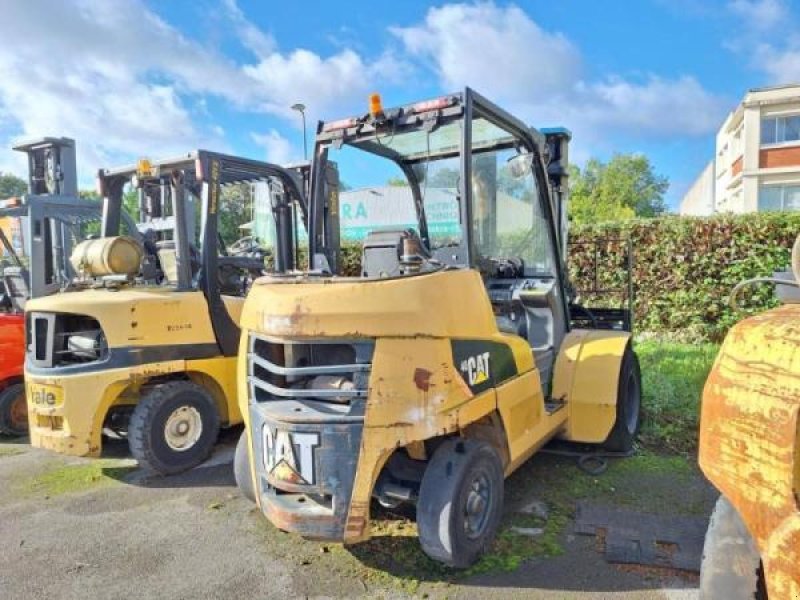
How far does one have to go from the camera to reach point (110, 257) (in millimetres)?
5336

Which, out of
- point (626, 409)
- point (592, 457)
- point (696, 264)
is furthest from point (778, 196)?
point (592, 457)

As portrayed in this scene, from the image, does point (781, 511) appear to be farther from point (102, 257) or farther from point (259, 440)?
point (102, 257)

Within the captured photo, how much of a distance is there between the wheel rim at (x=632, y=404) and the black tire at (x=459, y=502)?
2065 mm

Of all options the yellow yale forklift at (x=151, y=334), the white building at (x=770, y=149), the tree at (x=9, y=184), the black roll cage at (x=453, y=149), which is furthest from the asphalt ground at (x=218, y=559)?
the tree at (x=9, y=184)

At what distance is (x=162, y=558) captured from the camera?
3.71m

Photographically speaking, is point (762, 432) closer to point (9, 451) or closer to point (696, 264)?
point (9, 451)

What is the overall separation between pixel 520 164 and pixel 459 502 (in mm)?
2373

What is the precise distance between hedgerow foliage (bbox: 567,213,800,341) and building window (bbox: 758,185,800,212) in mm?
21669

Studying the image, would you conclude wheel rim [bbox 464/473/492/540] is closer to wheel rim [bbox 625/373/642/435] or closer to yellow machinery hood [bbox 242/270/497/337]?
yellow machinery hood [bbox 242/270/497/337]

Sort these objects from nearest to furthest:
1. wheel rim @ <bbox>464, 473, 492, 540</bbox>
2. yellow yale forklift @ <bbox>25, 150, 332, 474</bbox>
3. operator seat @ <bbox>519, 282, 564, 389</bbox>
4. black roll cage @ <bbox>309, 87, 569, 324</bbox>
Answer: wheel rim @ <bbox>464, 473, 492, 540</bbox> → black roll cage @ <bbox>309, 87, 569, 324</bbox> → operator seat @ <bbox>519, 282, 564, 389</bbox> → yellow yale forklift @ <bbox>25, 150, 332, 474</bbox>

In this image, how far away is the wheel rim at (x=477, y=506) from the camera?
130 inches

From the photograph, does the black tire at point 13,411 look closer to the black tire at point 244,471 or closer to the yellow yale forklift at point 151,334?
the yellow yale forklift at point 151,334

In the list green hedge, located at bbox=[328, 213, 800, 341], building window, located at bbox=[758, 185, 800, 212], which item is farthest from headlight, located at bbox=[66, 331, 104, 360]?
building window, located at bbox=[758, 185, 800, 212]

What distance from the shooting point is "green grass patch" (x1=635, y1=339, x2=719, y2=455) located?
541cm
